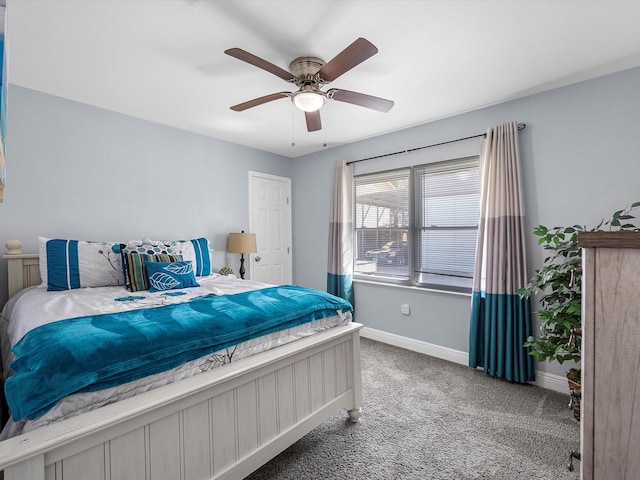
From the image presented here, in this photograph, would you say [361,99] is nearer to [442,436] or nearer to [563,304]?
[563,304]

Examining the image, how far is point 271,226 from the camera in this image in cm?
447

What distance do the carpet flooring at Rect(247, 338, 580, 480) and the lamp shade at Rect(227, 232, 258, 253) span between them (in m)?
2.01

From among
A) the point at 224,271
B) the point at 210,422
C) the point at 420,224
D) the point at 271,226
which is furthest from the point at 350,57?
the point at 271,226

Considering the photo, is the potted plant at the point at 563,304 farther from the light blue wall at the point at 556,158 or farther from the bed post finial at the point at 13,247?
the bed post finial at the point at 13,247

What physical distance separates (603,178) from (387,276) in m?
2.15

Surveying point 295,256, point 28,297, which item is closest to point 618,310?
point 28,297

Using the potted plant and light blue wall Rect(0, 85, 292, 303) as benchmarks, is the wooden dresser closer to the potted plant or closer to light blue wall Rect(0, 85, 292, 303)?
the potted plant

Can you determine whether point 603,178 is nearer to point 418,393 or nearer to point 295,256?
point 418,393

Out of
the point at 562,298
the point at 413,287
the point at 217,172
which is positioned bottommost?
the point at 413,287

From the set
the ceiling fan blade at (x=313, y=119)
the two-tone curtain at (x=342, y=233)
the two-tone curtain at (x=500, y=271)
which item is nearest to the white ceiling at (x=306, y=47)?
the ceiling fan blade at (x=313, y=119)

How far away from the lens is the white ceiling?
169 centimetres

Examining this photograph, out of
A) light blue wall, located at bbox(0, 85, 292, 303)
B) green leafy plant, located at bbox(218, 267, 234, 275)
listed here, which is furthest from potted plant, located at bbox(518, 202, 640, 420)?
light blue wall, located at bbox(0, 85, 292, 303)

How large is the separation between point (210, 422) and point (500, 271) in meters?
2.52

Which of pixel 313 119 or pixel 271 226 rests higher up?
pixel 313 119
